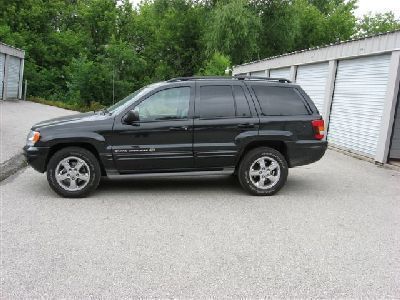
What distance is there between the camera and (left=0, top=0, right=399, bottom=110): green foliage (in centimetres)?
3400

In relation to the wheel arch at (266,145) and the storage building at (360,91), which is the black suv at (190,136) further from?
the storage building at (360,91)

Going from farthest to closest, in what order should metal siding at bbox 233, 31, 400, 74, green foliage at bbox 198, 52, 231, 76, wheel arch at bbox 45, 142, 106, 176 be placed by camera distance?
green foliage at bbox 198, 52, 231, 76 → metal siding at bbox 233, 31, 400, 74 → wheel arch at bbox 45, 142, 106, 176

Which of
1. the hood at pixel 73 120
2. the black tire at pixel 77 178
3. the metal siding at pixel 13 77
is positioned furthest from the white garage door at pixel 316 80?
the metal siding at pixel 13 77

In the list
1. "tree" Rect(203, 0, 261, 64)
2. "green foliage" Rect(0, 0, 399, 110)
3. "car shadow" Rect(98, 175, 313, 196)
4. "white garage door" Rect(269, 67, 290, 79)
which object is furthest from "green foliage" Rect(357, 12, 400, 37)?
"car shadow" Rect(98, 175, 313, 196)

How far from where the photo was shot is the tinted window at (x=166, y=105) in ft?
21.6

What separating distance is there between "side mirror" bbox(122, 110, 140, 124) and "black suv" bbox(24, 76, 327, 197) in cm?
2

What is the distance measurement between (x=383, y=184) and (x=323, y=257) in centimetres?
449

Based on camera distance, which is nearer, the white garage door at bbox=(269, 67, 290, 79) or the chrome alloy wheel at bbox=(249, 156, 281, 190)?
the chrome alloy wheel at bbox=(249, 156, 281, 190)

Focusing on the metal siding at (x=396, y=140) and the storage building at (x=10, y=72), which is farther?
the storage building at (x=10, y=72)

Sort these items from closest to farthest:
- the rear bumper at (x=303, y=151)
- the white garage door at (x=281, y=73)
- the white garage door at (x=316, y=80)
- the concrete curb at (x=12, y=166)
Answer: the rear bumper at (x=303, y=151) < the concrete curb at (x=12, y=166) < the white garage door at (x=316, y=80) < the white garage door at (x=281, y=73)

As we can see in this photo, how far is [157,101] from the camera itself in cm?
661

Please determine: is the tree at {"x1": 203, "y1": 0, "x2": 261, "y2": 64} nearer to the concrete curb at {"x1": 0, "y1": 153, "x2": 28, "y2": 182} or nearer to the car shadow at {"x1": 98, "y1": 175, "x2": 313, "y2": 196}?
the concrete curb at {"x1": 0, "y1": 153, "x2": 28, "y2": 182}

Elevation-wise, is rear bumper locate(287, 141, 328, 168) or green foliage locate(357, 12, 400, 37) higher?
green foliage locate(357, 12, 400, 37)

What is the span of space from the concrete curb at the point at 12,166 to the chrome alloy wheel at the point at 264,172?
437 centimetres
